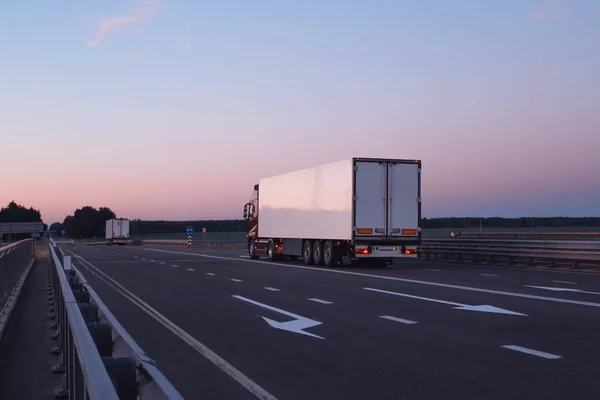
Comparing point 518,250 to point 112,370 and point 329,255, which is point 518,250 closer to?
point 329,255

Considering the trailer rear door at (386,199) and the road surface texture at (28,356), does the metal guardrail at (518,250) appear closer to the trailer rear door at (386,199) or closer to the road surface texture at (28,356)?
the trailer rear door at (386,199)

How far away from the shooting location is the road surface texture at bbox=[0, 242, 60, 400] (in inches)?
296

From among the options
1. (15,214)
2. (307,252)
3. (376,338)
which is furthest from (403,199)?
(15,214)

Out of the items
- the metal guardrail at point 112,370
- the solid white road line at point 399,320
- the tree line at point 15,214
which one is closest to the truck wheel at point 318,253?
the solid white road line at point 399,320

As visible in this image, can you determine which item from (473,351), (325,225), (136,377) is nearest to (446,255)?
(325,225)

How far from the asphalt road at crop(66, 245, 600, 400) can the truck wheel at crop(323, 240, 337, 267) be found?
24.4ft

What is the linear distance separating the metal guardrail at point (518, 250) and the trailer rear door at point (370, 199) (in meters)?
5.67

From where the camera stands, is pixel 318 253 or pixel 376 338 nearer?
pixel 376 338

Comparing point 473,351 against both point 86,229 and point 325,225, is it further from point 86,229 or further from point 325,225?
point 86,229

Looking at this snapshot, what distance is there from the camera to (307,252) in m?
30.0

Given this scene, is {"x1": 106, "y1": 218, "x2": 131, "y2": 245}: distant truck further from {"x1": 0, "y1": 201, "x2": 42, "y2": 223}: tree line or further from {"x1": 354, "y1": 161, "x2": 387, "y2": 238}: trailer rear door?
{"x1": 0, "y1": 201, "x2": 42, "y2": 223}: tree line

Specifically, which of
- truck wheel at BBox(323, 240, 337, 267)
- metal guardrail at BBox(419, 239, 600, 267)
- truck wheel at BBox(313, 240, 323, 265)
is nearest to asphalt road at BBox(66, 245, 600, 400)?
metal guardrail at BBox(419, 239, 600, 267)

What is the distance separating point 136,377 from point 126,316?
9.84 m

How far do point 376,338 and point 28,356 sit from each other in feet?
16.2
